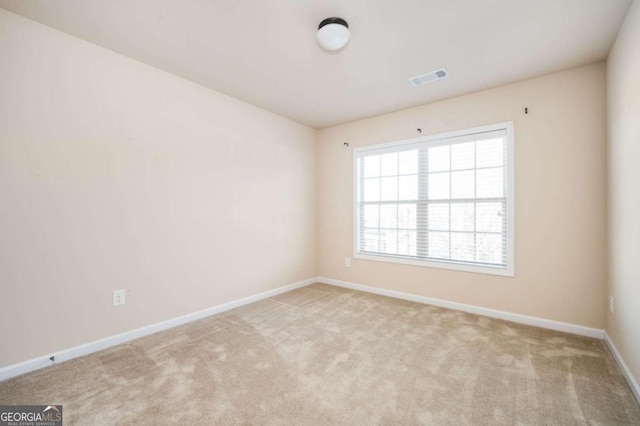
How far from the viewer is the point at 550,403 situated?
1.73m

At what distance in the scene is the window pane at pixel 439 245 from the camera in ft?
11.5

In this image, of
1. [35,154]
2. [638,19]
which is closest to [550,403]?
[638,19]

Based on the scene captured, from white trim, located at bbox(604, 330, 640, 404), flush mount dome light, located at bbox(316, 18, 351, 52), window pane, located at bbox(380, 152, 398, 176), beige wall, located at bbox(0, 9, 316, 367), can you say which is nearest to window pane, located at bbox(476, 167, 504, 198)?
window pane, located at bbox(380, 152, 398, 176)

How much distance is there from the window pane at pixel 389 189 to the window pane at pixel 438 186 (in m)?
0.49

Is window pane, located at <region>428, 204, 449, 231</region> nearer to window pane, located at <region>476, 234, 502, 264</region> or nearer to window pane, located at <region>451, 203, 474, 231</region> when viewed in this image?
window pane, located at <region>451, 203, 474, 231</region>

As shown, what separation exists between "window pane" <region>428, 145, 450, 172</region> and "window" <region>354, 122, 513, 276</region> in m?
0.01

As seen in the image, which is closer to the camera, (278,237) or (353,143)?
(278,237)

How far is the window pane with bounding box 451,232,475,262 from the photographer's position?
3318mm

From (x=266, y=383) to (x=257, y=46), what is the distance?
2600 millimetres

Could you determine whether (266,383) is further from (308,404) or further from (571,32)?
(571,32)

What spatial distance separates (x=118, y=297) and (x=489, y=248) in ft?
12.4

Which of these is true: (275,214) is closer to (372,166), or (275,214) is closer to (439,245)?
(372,166)

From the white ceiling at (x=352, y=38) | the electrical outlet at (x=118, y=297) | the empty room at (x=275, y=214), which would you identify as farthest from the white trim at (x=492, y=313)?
the electrical outlet at (x=118, y=297)

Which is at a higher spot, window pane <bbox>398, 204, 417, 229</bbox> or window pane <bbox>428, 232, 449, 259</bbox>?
window pane <bbox>398, 204, 417, 229</bbox>
